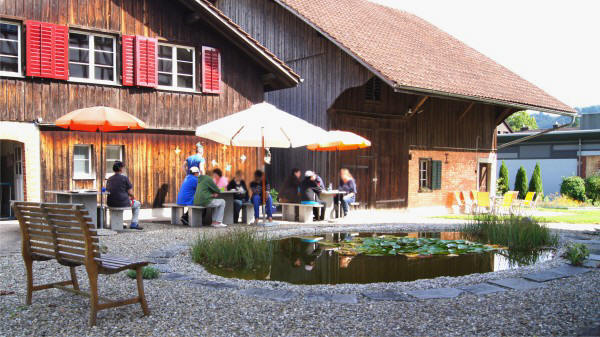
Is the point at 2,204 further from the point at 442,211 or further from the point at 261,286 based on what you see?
the point at 442,211

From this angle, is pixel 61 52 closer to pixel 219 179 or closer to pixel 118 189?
pixel 118 189

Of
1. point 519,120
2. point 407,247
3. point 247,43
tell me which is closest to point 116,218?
point 407,247

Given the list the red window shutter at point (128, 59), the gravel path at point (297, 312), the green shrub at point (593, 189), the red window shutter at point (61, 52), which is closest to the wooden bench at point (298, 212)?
the red window shutter at point (128, 59)

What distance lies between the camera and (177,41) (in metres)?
14.8

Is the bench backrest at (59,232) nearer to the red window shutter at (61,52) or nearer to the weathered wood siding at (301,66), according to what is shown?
the red window shutter at (61,52)

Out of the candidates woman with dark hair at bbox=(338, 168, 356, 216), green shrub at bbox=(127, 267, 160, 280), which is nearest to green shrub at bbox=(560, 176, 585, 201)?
woman with dark hair at bbox=(338, 168, 356, 216)

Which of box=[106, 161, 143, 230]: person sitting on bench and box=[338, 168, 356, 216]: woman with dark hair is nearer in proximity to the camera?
box=[106, 161, 143, 230]: person sitting on bench

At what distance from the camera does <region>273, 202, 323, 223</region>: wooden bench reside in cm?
1377

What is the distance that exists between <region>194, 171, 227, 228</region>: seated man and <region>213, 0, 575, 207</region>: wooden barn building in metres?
5.56

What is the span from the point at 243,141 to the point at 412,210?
29.8 ft

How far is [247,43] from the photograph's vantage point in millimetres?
15164

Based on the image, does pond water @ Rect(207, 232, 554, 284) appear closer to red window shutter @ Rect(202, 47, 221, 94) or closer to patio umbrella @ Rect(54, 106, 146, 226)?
patio umbrella @ Rect(54, 106, 146, 226)

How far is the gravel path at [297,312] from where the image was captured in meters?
4.44

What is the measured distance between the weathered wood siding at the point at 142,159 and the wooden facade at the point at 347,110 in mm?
3382
